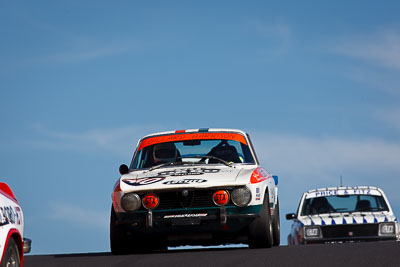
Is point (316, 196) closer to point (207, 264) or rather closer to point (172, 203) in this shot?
point (172, 203)

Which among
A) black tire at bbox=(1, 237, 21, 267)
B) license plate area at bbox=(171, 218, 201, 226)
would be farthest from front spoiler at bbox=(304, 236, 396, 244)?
black tire at bbox=(1, 237, 21, 267)

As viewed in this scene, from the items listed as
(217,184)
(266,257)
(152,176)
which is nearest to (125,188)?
(152,176)

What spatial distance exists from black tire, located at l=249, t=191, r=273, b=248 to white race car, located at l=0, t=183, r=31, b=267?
5.06m

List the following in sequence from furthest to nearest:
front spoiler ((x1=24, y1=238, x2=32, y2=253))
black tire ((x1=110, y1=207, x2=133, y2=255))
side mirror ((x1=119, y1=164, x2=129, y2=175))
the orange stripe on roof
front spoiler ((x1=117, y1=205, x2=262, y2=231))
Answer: the orange stripe on roof
side mirror ((x1=119, y1=164, x2=129, y2=175))
black tire ((x1=110, y1=207, x2=133, y2=255))
front spoiler ((x1=117, y1=205, x2=262, y2=231))
front spoiler ((x1=24, y1=238, x2=32, y2=253))

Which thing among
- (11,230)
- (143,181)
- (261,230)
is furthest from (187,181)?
(11,230)

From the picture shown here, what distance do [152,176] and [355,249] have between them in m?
3.14

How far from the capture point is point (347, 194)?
17656 millimetres

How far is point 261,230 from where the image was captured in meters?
12.7

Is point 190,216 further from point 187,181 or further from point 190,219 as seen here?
point 187,181

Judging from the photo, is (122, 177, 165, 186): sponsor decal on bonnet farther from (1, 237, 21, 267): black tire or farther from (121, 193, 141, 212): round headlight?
(1, 237, 21, 267): black tire

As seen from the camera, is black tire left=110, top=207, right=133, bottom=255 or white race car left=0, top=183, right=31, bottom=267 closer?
white race car left=0, top=183, right=31, bottom=267

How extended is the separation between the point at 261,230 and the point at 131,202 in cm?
190

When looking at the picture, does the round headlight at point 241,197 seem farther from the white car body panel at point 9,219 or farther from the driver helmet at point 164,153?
the white car body panel at point 9,219

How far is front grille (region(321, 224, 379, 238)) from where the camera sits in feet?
54.4
